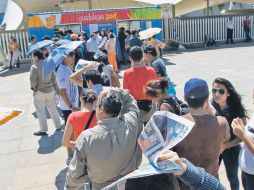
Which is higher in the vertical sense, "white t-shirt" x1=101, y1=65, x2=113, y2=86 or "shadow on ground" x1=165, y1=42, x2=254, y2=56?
"white t-shirt" x1=101, y1=65, x2=113, y2=86

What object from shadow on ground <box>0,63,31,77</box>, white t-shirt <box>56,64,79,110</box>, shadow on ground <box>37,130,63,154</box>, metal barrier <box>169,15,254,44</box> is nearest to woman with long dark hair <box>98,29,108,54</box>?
shadow on ground <box>0,63,31,77</box>

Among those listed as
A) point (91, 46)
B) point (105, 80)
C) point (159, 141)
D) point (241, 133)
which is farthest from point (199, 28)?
point (159, 141)

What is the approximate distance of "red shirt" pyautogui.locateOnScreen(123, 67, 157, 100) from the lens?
5316mm

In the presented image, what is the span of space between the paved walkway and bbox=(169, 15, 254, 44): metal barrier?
3.77 m

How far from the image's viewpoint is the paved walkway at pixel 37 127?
18.5ft

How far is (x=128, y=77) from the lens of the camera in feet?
17.6

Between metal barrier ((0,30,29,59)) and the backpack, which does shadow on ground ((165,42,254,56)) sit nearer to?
metal barrier ((0,30,29,59))

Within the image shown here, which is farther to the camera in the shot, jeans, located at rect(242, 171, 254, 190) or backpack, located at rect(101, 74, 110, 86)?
backpack, located at rect(101, 74, 110, 86)

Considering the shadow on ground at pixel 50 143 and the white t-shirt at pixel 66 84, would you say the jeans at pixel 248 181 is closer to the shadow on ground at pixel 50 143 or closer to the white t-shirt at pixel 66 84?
the white t-shirt at pixel 66 84

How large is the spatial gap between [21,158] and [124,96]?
3.83m

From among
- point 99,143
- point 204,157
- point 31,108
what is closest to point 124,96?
point 99,143

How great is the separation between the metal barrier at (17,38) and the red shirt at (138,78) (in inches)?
529

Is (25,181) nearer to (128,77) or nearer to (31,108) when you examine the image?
(128,77)

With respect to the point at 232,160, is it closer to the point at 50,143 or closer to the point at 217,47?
the point at 50,143
